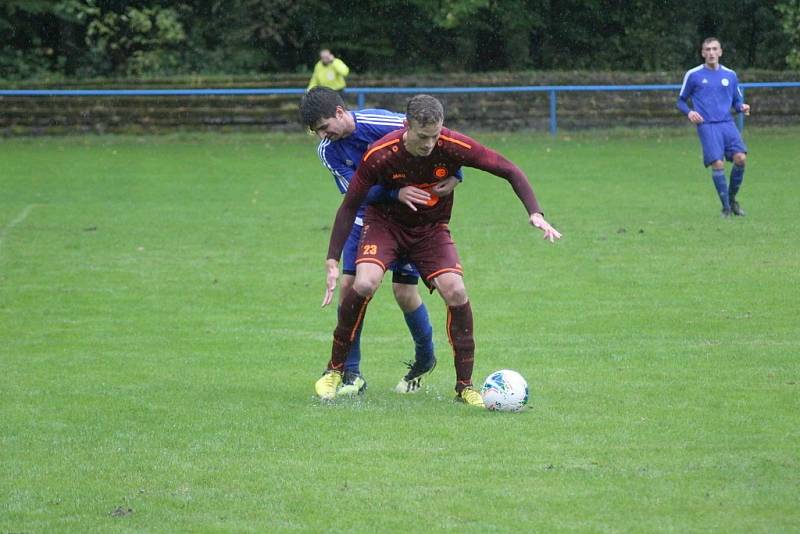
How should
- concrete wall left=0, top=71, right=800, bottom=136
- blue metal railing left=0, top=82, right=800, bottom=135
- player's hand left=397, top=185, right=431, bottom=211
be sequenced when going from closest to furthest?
player's hand left=397, top=185, right=431, bottom=211 < blue metal railing left=0, top=82, right=800, bottom=135 < concrete wall left=0, top=71, right=800, bottom=136

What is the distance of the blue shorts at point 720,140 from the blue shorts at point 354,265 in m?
9.10

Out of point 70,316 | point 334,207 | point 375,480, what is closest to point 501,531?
point 375,480

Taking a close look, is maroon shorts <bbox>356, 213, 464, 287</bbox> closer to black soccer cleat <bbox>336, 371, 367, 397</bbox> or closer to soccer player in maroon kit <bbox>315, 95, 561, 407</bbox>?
soccer player in maroon kit <bbox>315, 95, 561, 407</bbox>

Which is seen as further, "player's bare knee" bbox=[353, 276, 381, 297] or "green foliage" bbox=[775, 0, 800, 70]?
"green foliage" bbox=[775, 0, 800, 70]

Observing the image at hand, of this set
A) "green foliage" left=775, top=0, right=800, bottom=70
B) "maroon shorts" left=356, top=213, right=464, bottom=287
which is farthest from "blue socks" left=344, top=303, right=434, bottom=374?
"green foliage" left=775, top=0, right=800, bottom=70

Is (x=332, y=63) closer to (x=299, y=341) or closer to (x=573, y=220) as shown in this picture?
(x=573, y=220)

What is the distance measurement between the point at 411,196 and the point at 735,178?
9.58 meters

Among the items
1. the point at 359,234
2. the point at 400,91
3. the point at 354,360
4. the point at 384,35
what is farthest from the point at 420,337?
the point at 384,35

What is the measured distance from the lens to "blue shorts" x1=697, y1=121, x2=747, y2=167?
15.9 m

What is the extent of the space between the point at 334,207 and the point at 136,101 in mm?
12104

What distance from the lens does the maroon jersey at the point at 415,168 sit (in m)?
6.91

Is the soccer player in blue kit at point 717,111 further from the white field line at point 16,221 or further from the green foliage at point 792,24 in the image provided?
the green foliage at point 792,24

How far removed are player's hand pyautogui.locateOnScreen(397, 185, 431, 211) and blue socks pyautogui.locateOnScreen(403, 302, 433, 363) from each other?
77 cm

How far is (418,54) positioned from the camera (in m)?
34.3
